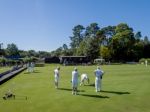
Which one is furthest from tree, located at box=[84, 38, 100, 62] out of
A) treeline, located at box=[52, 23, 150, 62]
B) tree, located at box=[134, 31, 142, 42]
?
tree, located at box=[134, 31, 142, 42]

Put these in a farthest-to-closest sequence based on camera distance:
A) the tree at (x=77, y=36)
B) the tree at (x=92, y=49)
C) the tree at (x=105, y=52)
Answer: the tree at (x=77, y=36)
the tree at (x=92, y=49)
the tree at (x=105, y=52)

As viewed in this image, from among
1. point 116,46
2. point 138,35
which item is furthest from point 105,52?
point 138,35

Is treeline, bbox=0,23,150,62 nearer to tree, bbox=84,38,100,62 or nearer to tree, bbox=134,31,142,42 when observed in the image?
tree, bbox=84,38,100,62

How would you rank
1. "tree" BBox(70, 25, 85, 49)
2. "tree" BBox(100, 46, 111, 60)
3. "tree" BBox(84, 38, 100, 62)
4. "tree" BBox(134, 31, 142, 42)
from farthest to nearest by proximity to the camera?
"tree" BBox(70, 25, 85, 49) < "tree" BBox(134, 31, 142, 42) < "tree" BBox(84, 38, 100, 62) < "tree" BBox(100, 46, 111, 60)

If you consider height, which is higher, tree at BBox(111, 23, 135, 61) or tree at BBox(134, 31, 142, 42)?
tree at BBox(134, 31, 142, 42)

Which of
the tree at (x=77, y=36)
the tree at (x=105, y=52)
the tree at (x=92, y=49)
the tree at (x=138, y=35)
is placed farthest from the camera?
the tree at (x=77, y=36)

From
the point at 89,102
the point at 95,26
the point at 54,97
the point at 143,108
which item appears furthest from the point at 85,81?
the point at 95,26

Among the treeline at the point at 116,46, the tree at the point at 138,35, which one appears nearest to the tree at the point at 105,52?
the treeline at the point at 116,46

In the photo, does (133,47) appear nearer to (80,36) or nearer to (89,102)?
(80,36)

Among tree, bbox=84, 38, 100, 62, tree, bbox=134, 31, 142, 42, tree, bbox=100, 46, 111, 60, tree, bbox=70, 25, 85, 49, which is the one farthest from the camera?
tree, bbox=70, 25, 85, 49

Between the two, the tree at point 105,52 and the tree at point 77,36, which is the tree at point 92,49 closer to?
the tree at point 105,52

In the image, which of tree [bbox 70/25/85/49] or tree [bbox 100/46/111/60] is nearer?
tree [bbox 100/46/111/60]

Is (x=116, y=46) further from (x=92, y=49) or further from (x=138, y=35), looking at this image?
(x=138, y=35)

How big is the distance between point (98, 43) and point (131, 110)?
119636mm
